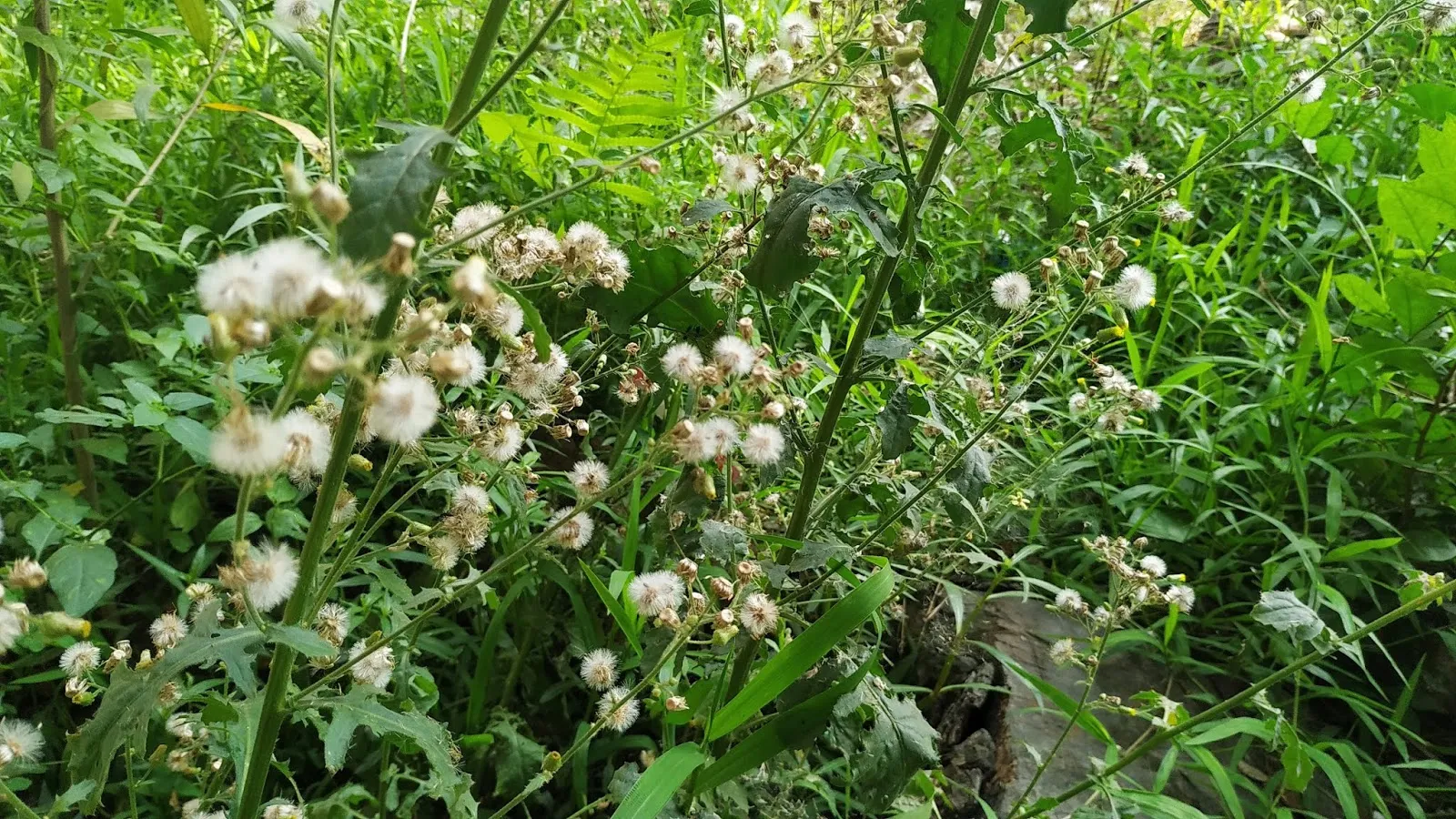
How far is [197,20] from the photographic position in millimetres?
1283

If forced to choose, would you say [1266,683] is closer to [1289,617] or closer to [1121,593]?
[1289,617]

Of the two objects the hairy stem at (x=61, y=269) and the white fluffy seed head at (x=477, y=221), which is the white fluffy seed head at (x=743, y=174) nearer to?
the white fluffy seed head at (x=477, y=221)

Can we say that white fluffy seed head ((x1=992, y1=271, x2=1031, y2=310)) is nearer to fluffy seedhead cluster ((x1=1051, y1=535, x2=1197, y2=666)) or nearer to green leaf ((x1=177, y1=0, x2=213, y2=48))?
fluffy seedhead cluster ((x1=1051, y1=535, x2=1197, y2=666))

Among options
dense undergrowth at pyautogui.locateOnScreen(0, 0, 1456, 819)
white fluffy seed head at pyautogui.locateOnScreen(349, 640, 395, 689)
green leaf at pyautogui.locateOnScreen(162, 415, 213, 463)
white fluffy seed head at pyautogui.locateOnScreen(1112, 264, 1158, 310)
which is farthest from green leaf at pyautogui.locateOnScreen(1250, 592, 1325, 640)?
green leaf at pyautogui.locateOnScreen(162, 415, 213, 463)

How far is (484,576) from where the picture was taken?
3.12 ft

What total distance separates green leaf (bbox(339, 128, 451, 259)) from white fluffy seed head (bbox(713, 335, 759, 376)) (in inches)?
15.8

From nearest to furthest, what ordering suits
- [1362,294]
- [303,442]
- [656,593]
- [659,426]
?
[303,442], [656,593], [659,426], [1362,294]

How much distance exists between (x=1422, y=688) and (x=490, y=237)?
91.9 inches

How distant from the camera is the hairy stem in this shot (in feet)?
4.41

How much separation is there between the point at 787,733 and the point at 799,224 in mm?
673

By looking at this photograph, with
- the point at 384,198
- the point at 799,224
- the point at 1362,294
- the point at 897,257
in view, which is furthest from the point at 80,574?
the point at 1362,294

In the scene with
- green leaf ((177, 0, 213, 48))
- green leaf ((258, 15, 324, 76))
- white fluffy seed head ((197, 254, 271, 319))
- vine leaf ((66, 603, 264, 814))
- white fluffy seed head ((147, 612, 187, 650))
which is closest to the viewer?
white fluffy seed head ((197, 254, 271, 319))

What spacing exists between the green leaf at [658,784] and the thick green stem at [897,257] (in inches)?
13.1

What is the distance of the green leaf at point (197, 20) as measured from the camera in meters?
1.27
